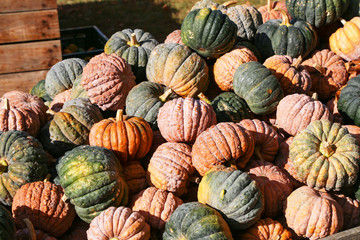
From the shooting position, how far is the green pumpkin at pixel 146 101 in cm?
385

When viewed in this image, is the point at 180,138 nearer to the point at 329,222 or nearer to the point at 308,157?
the point at 308,157

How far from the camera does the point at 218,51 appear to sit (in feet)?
13.9

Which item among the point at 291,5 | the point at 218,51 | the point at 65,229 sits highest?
the point at 291,5

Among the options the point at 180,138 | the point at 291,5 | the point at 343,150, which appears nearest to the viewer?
the point at 343,150

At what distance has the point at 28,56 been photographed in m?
6.82

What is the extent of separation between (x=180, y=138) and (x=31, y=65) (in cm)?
450

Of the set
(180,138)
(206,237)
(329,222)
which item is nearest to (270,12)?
(180,138)

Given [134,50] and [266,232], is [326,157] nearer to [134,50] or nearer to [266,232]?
[266,232]

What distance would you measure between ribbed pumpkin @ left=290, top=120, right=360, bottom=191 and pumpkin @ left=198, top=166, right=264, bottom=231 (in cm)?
49

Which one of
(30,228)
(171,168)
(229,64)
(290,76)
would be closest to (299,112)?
(290,76)

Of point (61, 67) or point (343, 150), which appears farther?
point (61, 67)

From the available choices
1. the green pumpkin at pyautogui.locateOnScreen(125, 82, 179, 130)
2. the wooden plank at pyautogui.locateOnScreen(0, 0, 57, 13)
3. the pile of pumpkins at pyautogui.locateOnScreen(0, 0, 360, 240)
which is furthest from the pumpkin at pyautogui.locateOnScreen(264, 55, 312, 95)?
the wooden plank at pyautogui.locateOnScreen(0, 0, 57, 13)

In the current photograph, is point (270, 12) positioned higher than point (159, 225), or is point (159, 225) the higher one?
point (270, 12)

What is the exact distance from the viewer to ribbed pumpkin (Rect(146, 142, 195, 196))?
10.4 ft
